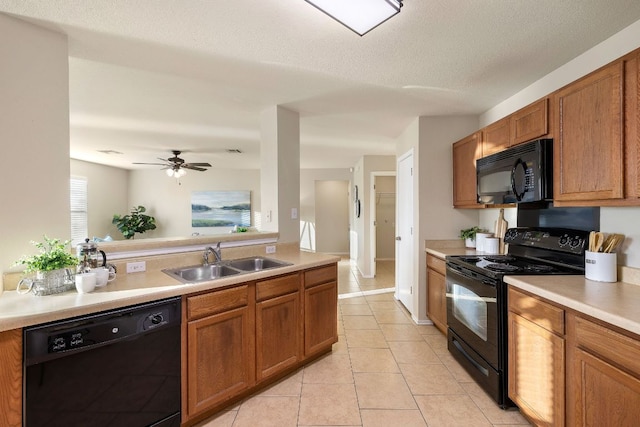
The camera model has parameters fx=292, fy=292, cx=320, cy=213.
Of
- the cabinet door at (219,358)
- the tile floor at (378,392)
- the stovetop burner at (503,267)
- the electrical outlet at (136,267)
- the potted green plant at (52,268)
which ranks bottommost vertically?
the tile floor at (378,392)

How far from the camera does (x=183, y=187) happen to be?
23.9 ft

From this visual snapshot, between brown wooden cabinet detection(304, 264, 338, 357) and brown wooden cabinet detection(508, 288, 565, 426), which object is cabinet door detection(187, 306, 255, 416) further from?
brown wooden cabinet detection(508, 288, 565, 426)

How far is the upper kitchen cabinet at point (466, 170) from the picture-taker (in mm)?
2827

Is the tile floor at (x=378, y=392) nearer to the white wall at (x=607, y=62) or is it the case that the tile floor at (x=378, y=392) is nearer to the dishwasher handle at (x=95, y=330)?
the dishwasher handle at (x=95, y=330)

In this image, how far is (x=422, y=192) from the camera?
325 cm

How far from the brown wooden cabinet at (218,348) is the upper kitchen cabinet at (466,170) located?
7.48ft

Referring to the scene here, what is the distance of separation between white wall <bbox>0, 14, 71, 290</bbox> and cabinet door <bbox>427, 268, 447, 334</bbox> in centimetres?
300

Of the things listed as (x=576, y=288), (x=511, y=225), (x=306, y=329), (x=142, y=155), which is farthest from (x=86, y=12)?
(x=142, y=155)

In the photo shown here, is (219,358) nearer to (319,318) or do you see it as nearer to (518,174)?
(319,318)

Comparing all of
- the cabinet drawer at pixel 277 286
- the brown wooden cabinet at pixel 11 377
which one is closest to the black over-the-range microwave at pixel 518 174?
the cabinet drawer at pixel 277 286

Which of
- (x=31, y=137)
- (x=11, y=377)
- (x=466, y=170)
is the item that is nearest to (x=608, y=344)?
(x=466, y=170)

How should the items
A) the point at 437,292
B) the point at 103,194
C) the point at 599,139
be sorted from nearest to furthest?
the point at 599,139 → the point at 437,292 → the point at 103,194

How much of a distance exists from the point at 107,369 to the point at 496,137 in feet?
10.1

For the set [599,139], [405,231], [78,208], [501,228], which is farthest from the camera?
[78,208]
